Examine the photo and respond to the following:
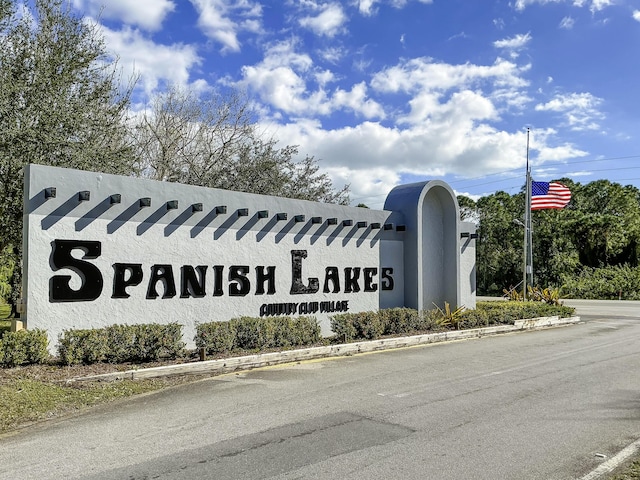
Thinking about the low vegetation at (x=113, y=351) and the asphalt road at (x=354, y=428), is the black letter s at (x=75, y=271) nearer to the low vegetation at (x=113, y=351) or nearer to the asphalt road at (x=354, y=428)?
the low vegetation at (x=113, y=351)

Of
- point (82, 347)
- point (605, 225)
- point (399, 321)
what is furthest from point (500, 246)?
point (82, 347)

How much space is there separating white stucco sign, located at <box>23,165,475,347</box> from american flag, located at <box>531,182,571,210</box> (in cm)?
945

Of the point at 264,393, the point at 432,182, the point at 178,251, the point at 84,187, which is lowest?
the point at 264,393

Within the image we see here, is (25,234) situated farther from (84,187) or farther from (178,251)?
(178,251)

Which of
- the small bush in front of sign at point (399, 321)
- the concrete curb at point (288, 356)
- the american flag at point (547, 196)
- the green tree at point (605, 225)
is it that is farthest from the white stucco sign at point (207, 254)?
the green tree at point (605, 225)

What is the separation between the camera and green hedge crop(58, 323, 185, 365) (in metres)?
9.31

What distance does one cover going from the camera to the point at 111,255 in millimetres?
10961

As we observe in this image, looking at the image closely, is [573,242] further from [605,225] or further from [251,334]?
[251,334]

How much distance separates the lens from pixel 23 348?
9039 mm

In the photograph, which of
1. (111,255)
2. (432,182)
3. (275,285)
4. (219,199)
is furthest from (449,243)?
(111,255)

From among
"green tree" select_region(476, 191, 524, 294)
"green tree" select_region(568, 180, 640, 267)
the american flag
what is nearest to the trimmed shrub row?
the american flag

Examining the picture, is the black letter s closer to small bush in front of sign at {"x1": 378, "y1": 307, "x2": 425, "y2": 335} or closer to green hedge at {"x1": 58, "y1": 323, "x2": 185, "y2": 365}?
green hedge at {"x1": 58, "y1": 323, "x2": 185, "y2": 365}

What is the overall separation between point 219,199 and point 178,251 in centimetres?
173

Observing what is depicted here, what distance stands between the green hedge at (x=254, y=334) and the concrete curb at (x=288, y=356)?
784mm
